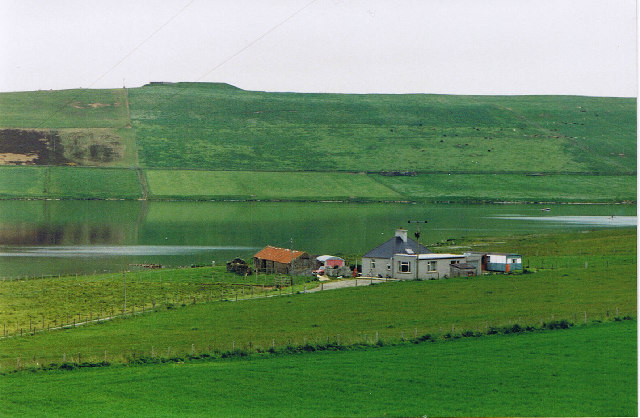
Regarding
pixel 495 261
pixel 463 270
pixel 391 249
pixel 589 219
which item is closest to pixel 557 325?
pixel 463 270

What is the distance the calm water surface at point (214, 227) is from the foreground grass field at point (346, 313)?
20.4 m

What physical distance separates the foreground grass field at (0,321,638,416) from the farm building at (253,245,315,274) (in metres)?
36.9

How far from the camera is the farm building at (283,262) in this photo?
79125 millimetres

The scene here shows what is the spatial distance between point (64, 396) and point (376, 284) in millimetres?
35422

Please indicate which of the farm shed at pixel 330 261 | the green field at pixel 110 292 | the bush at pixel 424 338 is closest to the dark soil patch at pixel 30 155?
the green field at pixel 110 292

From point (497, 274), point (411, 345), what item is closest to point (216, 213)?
point (497, 274)

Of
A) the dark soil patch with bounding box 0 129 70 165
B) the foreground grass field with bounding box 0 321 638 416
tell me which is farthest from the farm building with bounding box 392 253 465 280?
the dark soil patch with bounding box 0 129 70 165

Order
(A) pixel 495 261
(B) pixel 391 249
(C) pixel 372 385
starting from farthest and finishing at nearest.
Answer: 1. (A) pixel 495 261
2. (B) pixel 391 249
3. (C) pixel 372 385

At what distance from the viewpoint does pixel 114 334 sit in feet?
155

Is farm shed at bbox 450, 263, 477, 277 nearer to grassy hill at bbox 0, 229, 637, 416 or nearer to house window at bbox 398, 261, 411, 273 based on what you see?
house window at bbox 398, 261, 411, 273

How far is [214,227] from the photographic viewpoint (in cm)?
12431

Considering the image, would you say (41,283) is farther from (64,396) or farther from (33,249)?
(64,396)

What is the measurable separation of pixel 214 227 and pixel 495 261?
2247 inches

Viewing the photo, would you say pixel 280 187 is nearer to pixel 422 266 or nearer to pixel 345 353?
pixel 422 266
